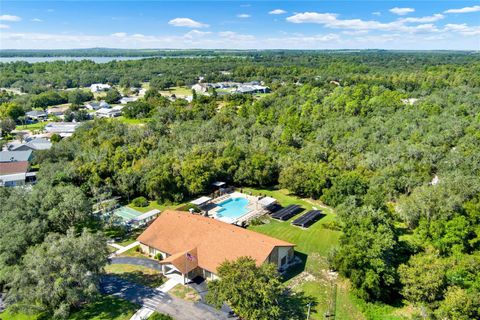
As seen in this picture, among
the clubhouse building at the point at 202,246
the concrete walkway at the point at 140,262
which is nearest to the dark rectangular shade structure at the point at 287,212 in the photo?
the clubhouse building at the point at 202,246

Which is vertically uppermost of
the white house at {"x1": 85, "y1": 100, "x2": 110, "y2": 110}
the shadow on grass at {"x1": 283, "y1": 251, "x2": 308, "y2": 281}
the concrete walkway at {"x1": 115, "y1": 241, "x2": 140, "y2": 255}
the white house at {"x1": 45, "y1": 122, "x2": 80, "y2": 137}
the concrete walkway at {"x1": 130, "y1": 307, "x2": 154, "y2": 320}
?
the white house at {"x1": 85, "y1": 100, "x2": 110, "y2": 110}

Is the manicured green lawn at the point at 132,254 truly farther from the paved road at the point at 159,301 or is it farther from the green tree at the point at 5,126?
the green tree at the point at 5,126

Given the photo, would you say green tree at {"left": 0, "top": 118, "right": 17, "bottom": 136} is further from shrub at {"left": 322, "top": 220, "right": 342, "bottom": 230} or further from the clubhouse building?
shrub at {"left": 322, "top": 220, "right": 342, "bottom": 230}

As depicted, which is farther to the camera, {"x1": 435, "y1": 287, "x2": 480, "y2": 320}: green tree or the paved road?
the paved road

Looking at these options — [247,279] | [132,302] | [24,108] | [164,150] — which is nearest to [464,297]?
[247,279]

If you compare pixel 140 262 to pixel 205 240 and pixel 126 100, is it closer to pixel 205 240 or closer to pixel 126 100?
pixel 205 240

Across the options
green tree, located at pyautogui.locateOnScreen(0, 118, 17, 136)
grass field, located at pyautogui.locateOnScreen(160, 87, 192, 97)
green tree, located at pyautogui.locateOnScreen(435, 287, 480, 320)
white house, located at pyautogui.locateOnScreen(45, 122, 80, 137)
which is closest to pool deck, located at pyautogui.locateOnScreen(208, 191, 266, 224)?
green tree, located at pyautogui.locateOnScreen(435, 287, 480, 320)

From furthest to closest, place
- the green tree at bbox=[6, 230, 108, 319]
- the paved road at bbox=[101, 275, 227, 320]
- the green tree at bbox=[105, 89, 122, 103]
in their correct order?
the green tree at bbox=[105, 89, 122, 103] < the paved road at bbox=[101, 275, 227, 320] < the green tree at bbox=[6, 230, 108, 319]

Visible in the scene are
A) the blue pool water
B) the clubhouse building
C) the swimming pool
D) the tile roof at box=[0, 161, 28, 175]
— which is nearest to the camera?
the clubhouse building

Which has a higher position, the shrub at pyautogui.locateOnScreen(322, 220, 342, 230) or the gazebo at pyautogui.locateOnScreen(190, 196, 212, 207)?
the gazebo at pyautogui.locateOnScreen(190, 196, 212, 207)
